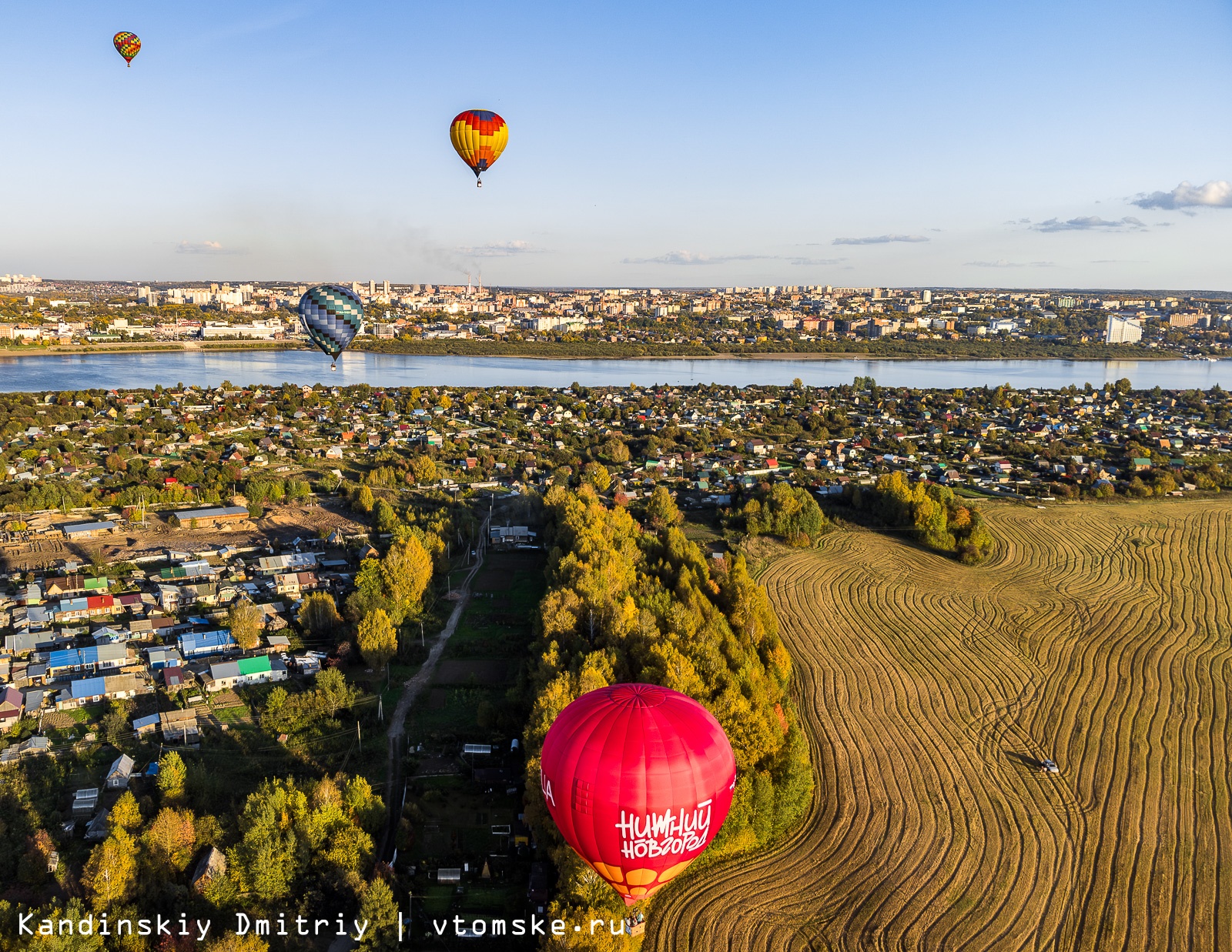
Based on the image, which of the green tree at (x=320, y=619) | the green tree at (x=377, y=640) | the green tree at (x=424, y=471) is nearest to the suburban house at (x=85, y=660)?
the green tree at (x=320, y=619)

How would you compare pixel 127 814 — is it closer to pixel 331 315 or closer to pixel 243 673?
pixel 243 673

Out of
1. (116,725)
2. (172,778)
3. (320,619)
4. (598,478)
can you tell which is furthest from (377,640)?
(598,478)

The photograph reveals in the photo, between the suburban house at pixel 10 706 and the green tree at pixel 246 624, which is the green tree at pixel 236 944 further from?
the green tree at pixel 246 624

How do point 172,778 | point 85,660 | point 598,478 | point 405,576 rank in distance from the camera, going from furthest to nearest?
point 598,478 → point 405,576 → point 85,660 → point 172,778

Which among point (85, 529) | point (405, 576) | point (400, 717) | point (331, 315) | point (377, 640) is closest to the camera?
point (400, 717)

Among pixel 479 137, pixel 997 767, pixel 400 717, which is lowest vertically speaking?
pixel 997 767

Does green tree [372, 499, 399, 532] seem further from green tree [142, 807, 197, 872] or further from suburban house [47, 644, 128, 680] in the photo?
green tree [142, 807, 197, 872]
